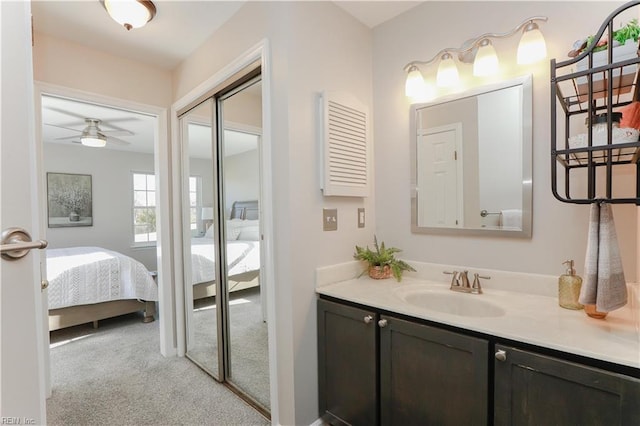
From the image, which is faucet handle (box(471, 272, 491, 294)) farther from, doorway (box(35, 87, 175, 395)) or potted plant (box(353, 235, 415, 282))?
doorway (box(35, 87, 175, 395))

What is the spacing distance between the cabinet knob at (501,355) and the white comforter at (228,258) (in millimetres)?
1451

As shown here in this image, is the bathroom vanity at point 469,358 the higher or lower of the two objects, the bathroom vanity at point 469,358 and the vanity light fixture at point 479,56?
the lower

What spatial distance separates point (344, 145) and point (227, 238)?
111 centimetres

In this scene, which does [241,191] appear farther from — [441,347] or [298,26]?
[441,347]

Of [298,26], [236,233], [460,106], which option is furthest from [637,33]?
[236,233]

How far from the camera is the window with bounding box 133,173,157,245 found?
5.85 m

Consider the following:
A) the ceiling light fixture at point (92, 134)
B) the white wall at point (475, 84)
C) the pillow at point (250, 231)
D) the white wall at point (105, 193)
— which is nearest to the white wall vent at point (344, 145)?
the white wall at point (475, 84)

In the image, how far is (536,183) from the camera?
1.51 metres

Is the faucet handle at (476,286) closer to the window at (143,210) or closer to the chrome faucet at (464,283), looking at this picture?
the chrome faucet at (464,283)

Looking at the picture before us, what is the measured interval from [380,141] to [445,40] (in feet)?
2.23

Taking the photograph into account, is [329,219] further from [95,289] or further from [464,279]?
[95,289]

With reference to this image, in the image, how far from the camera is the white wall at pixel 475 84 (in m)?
1.40

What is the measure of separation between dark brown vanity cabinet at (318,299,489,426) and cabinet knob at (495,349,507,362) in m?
0.04

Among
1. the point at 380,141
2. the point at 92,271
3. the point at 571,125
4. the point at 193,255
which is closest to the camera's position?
the point at 571,125
